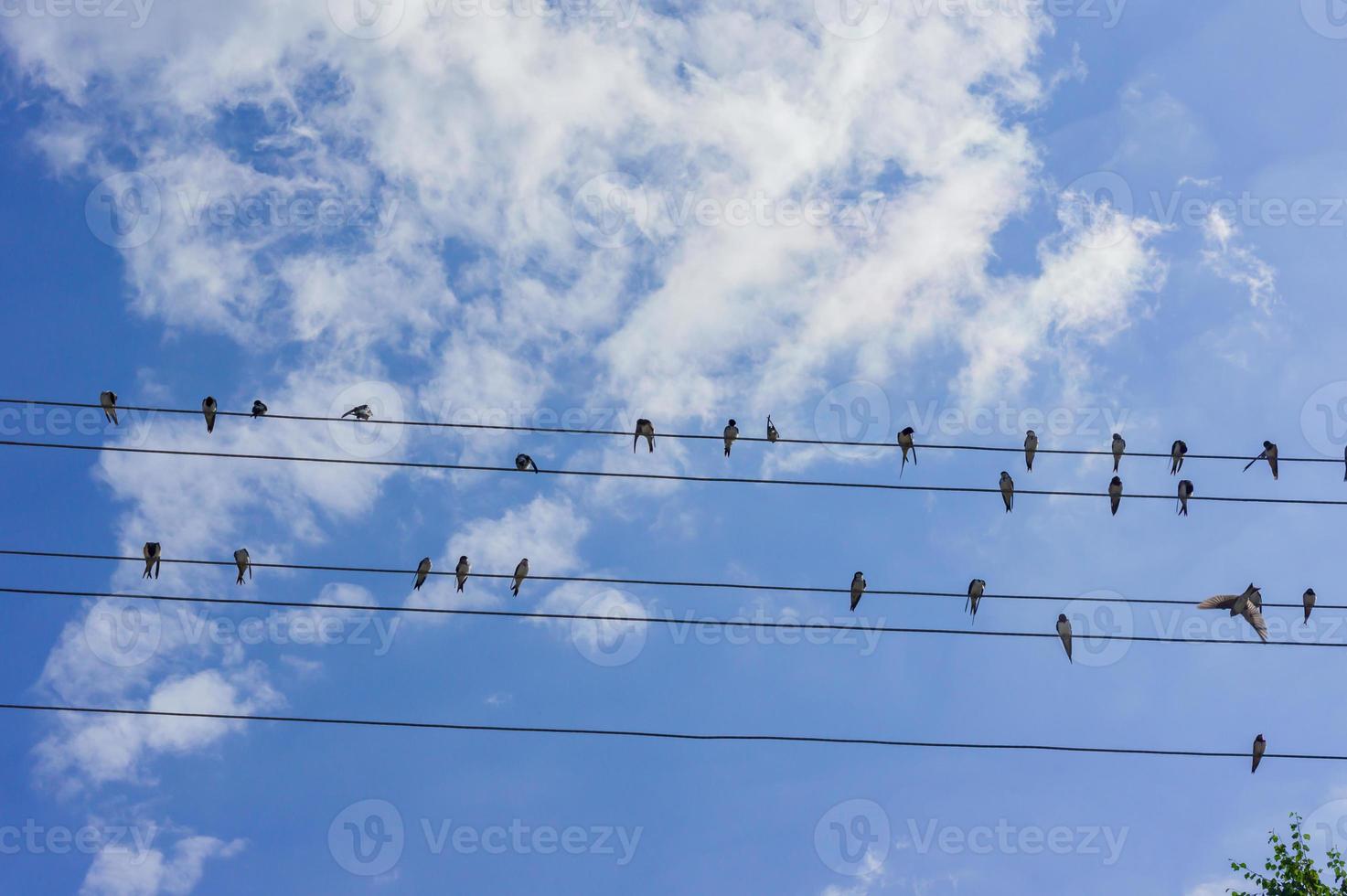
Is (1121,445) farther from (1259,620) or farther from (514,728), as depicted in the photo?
(514,728)

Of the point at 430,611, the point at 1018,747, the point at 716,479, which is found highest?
the point at 716,479

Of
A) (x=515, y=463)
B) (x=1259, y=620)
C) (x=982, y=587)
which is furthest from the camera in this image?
(x=515, y=463)

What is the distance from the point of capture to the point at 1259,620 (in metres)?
14.3

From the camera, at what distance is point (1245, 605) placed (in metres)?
14.5

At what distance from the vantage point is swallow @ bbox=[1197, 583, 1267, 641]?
46.9 ft

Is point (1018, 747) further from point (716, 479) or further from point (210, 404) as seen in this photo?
point (210, 404)

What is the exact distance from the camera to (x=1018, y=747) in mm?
11797

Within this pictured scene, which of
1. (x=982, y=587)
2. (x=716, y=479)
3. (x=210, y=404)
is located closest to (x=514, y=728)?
(x=716, y=479)

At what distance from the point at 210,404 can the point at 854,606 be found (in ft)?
34.2

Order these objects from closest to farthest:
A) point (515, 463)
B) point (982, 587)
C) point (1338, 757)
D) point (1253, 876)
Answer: point (1338, 757), point (982, 587), point (1253, 876), point (515, 463)

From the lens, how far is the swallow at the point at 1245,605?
14.3 m

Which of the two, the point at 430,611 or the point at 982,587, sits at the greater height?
the point at 982,587

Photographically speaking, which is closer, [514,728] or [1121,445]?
[514,728]

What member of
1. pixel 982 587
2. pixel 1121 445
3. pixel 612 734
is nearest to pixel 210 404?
pixel 612 734
